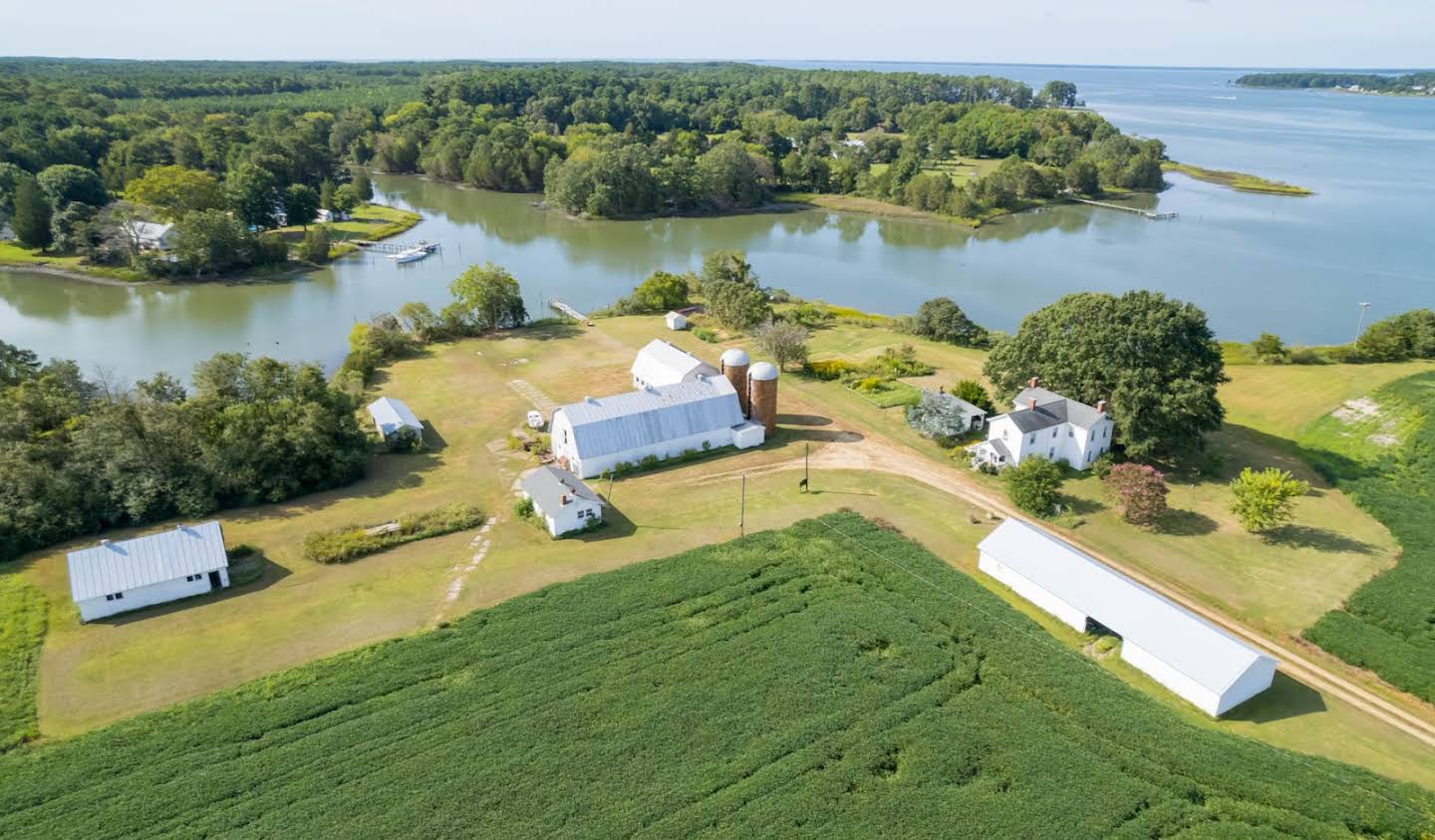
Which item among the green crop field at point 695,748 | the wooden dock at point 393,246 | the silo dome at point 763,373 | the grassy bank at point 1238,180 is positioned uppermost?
the grassy bank at point 1238,180

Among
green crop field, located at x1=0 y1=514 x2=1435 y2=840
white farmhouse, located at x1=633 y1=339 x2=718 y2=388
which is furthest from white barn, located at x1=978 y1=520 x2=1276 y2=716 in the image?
white farmhouse, located at x1=633 y1=339 x2=718 y2=388

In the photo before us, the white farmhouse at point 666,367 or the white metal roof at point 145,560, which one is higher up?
the white farmhouse at point 666,367

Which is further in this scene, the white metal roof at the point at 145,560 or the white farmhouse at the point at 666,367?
the white farmhouse at the point at 666,367

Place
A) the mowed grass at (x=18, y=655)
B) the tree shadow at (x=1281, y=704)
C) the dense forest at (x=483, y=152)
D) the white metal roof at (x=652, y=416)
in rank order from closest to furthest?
the mowed grass at (x=18, y=655), the tree shadow at (x=1281, y=704), the white metal roof at (x=652, y=416), the dense forest at (x=483, y=152)

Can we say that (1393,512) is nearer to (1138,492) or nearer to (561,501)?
(1138,492)

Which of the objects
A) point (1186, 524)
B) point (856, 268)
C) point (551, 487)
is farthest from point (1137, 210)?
point (551, 487)

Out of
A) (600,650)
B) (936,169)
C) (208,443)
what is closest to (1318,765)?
(600,650)

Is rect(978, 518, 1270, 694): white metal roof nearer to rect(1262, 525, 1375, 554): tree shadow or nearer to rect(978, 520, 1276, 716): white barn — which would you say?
rect(978, 520, 1276, 716): white barn

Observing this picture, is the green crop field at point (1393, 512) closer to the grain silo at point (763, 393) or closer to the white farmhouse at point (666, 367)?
the grain silo at point (763, 393)

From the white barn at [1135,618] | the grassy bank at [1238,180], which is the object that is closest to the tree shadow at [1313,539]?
the white barn at [1135,618]
